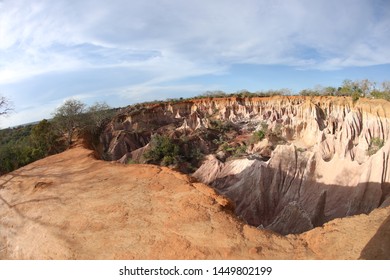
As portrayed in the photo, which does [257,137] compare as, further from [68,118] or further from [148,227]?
[148,227]

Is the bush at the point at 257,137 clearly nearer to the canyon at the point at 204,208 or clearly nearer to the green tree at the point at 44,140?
the canyon at the point at 204,208

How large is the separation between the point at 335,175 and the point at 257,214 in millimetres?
3661

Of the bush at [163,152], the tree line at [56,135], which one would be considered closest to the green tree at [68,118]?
the tree line at [56,135]

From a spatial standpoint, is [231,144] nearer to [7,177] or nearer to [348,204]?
[348,204]

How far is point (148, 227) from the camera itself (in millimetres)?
5566

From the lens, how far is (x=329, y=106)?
3334cm

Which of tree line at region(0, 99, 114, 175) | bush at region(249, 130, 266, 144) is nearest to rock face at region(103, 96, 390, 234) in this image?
bush at region(249, 130, 266, 144)

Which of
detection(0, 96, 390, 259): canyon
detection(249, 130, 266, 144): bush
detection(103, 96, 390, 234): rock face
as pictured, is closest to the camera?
detection(0, 96, 390, 259): canyon

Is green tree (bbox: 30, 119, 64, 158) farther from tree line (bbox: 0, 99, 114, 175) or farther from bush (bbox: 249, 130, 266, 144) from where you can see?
bush (bbox: 249, 130, 266, 144)

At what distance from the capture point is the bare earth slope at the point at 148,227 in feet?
15.1

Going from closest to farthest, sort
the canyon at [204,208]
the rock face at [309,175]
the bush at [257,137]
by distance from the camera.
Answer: the canyon at [204,208]
the rock face at [309,175]
the bush at [257,137]

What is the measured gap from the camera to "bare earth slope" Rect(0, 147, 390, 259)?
4605 mm

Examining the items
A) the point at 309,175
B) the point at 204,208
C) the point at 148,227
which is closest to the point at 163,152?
the point at 309,175

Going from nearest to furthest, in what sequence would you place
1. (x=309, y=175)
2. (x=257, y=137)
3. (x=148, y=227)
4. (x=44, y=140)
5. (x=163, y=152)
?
(x=148, y=227) → (x=309, y=175) → (x=44, y=140) → (x=163, y=152) → (x=257, y=137)
